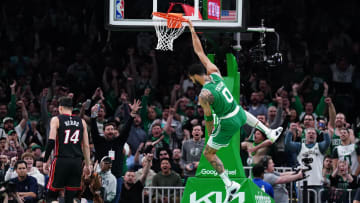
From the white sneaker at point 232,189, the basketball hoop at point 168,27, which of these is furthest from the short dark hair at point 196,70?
the white sneaker at point 232,189

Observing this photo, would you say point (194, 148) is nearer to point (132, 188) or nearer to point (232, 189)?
point (132, 188)

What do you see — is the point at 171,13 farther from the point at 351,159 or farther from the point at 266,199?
the point at 351,159

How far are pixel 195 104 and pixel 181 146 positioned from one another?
6.04 ft

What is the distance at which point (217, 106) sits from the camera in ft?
43.7

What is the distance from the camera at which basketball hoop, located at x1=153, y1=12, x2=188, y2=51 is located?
14.5 metres

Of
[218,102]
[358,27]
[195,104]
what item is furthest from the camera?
[358,27]

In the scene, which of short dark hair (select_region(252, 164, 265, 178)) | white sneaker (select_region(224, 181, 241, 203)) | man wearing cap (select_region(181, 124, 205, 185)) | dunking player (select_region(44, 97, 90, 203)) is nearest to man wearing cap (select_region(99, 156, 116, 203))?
dunking player (select_region(44, 97, 90, 203))

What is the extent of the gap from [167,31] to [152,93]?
23.4 feet

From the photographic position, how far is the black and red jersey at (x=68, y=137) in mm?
14688

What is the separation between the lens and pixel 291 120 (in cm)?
1942

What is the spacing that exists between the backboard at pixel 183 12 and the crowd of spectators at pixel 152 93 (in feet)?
1.63

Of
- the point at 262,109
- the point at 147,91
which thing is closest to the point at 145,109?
the point at 147,91

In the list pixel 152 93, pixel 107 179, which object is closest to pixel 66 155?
pixel 107 179

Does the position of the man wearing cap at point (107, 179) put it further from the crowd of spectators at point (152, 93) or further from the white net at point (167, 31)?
the white net at point (167, 31)
